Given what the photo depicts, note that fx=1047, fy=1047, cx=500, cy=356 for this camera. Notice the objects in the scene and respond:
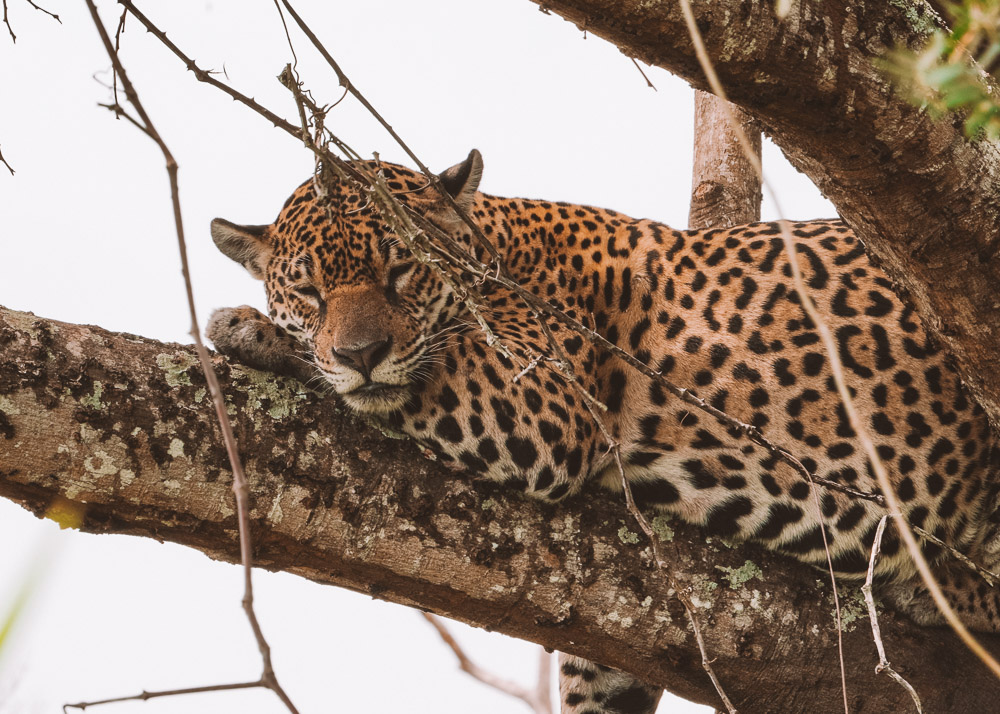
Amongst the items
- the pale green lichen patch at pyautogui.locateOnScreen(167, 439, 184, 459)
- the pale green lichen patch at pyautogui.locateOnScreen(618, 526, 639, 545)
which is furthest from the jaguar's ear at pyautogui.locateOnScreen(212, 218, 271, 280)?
the pale green lichen patch at pyautogui.locateOnScreen(618, 526, 639, 545)

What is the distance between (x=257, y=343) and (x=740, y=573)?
2.02 meters

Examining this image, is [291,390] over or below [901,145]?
below

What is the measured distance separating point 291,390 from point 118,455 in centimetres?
67

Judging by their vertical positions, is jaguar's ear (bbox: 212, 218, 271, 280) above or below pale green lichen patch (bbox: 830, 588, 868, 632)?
above

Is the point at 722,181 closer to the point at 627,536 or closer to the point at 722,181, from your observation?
the point at 722,181

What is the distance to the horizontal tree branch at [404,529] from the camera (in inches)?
126

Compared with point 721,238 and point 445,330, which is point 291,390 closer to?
point 445,330

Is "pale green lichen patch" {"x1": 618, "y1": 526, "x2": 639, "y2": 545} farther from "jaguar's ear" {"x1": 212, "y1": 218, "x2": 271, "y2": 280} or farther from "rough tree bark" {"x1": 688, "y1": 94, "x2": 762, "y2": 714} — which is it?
"rough tree bark" {"x1": 688, "y1": 94, "x2": 762, "y2": 714}

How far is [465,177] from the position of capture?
14.8ft

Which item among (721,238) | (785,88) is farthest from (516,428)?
(785,88)

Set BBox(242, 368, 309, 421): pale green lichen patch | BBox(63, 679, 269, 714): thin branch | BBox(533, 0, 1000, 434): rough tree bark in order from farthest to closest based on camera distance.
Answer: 1. BBox(242, 368, 309, 421): pale green lichen patch
2. BBox(533, 0, 1000, 434): rough tree bark
3. BBox(63, 679, 269, 714): thin branch

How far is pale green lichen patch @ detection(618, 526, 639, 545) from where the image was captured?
3.81 m

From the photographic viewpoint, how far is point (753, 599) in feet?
12.7

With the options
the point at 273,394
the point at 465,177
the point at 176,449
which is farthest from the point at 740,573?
the point at 176,449
